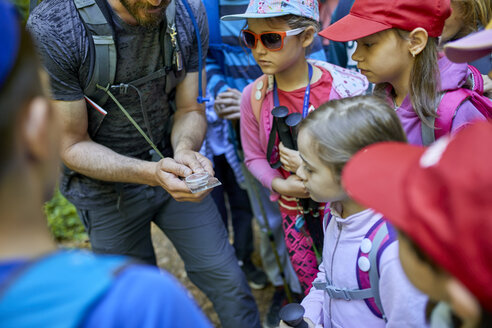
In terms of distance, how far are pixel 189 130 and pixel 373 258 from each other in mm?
1694

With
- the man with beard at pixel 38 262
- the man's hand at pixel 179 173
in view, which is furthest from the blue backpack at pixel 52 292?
the man's hand at pixel 179 173

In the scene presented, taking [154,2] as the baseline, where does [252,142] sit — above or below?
below

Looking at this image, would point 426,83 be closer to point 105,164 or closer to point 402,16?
point 402,16

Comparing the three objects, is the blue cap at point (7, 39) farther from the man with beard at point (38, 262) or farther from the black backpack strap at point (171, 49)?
the black backpack strap at point (171, 49)

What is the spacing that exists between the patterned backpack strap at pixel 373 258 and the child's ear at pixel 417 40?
109 centimetres

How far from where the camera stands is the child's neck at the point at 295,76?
2.87 metres

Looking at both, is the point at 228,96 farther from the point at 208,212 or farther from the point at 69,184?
the point at 69,184

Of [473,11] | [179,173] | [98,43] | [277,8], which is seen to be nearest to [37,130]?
[179,173]

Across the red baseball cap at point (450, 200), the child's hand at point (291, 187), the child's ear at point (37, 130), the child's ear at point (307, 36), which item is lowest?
the child's hand at point (291, 187)

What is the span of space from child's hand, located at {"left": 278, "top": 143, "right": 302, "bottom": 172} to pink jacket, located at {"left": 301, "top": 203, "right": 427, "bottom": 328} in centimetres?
60

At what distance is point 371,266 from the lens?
1734 mm

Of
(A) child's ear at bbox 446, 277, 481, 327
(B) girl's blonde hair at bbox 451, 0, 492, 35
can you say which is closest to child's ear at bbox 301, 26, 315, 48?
(B) girl's blonde hair at bbox 451, 0, 492, 35

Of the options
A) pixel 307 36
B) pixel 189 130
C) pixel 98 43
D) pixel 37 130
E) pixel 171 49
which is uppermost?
pixel 37 130

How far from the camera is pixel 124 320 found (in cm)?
89
